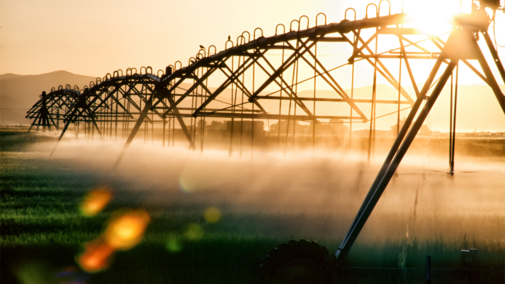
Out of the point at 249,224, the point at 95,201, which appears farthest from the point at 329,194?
the point at 95,201

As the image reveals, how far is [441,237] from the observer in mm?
11664

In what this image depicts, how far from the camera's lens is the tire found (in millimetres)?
7961

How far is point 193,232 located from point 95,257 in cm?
261

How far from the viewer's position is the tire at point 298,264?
7961 mm

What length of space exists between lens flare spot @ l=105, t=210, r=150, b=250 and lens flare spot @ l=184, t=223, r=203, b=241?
3.14 feet

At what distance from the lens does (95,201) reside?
1664cm

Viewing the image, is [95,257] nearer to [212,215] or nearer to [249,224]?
[249,224]

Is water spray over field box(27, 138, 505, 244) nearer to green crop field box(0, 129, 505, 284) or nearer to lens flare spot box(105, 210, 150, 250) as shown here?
green crop field box(0, 129, 505, 284)

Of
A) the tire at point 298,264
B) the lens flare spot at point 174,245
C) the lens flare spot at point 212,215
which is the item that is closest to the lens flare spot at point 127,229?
the lens flare spot at point 174,245

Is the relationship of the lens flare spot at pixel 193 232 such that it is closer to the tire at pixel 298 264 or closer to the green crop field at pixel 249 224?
the green crop field at pixel 249 224

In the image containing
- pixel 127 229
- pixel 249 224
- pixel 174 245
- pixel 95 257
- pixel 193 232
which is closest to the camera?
pixel 95 257

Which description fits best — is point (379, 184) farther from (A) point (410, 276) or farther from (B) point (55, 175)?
(B) point (55, 175)

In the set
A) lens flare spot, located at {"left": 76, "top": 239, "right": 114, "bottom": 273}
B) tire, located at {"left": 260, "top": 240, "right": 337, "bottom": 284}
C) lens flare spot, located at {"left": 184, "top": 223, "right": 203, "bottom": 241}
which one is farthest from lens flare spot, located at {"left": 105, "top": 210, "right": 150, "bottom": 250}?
tire, located at {"left": 260, "top": 240, "right": 337, "bottom": 284}

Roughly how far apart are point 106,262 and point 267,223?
16.0ft
